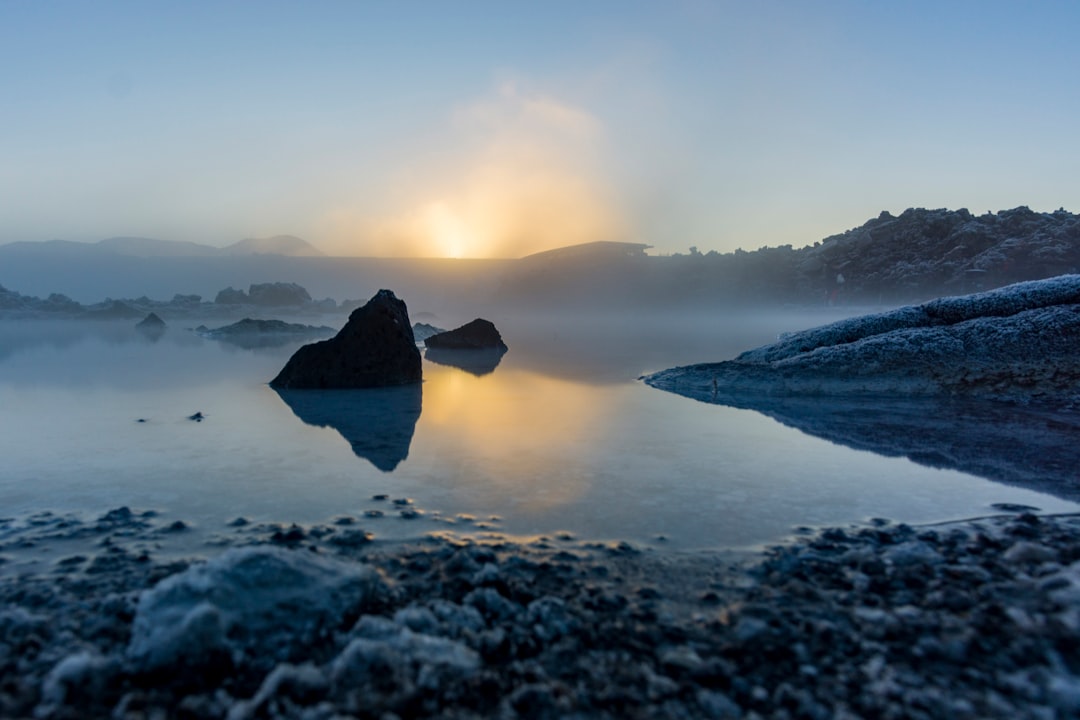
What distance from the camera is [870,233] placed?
53938 mm

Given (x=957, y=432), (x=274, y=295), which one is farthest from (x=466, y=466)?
(x=274, y=295)

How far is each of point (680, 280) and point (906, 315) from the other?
72.4 m

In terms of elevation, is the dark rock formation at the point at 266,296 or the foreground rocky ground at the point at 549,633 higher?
the dark rock formation at the point at 266,296

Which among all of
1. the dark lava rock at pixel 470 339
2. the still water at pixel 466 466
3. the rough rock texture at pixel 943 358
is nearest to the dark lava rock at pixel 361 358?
the still water at pixel 466 466

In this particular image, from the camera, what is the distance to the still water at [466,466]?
439cm

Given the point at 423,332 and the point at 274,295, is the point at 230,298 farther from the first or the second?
the point at 423,332

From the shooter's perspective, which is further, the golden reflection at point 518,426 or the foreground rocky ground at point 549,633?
the golden reflection at point 518,426

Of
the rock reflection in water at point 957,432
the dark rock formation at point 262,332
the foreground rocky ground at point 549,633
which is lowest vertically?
the foreground rocky ground at point 549,633

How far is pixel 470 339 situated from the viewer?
69.5ft

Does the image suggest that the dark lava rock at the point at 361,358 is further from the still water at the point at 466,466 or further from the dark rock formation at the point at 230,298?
the dark rock formation at the point at 230,298

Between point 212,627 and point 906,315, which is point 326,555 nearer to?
point 212,627

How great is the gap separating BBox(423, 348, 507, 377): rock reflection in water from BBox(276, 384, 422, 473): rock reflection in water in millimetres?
3572

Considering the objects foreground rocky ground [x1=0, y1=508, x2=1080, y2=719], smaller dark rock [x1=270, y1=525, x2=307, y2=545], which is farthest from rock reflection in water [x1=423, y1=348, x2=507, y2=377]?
foreground rocky ground [x1=0, y1=508, x2=1080, y2=719]

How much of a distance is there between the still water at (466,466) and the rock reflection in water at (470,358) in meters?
4.66
